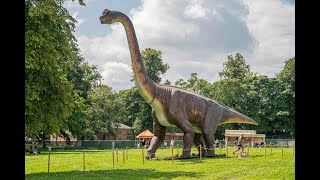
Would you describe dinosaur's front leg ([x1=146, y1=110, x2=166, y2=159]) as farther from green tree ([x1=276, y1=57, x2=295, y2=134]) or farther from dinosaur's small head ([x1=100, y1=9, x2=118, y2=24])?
green tree ([x1=276, y1=57, x2=295, y2=134])

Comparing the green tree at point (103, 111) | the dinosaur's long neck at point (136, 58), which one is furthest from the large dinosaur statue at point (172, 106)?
the green tree at point (103, 111)

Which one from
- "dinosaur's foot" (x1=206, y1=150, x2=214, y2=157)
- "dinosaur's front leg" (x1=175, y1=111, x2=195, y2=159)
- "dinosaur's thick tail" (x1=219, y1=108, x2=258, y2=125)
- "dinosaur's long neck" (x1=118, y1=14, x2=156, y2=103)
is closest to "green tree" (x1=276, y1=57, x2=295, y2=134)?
"dinosaur's thick tail" (x1=219, y1=108, x2=258, y2=125)

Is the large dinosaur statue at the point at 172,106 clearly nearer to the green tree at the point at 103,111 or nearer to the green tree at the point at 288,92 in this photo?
the green tree at the point at 288,92

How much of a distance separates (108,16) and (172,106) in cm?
548

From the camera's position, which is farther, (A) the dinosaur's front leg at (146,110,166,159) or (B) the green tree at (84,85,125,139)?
(B) the green tree at (84,85,125,139)

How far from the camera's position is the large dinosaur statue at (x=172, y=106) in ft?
64.0

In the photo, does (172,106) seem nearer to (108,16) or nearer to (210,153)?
(210,153)

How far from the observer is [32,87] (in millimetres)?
15469

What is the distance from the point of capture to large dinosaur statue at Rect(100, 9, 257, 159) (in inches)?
768

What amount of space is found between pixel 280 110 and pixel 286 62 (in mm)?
10664
